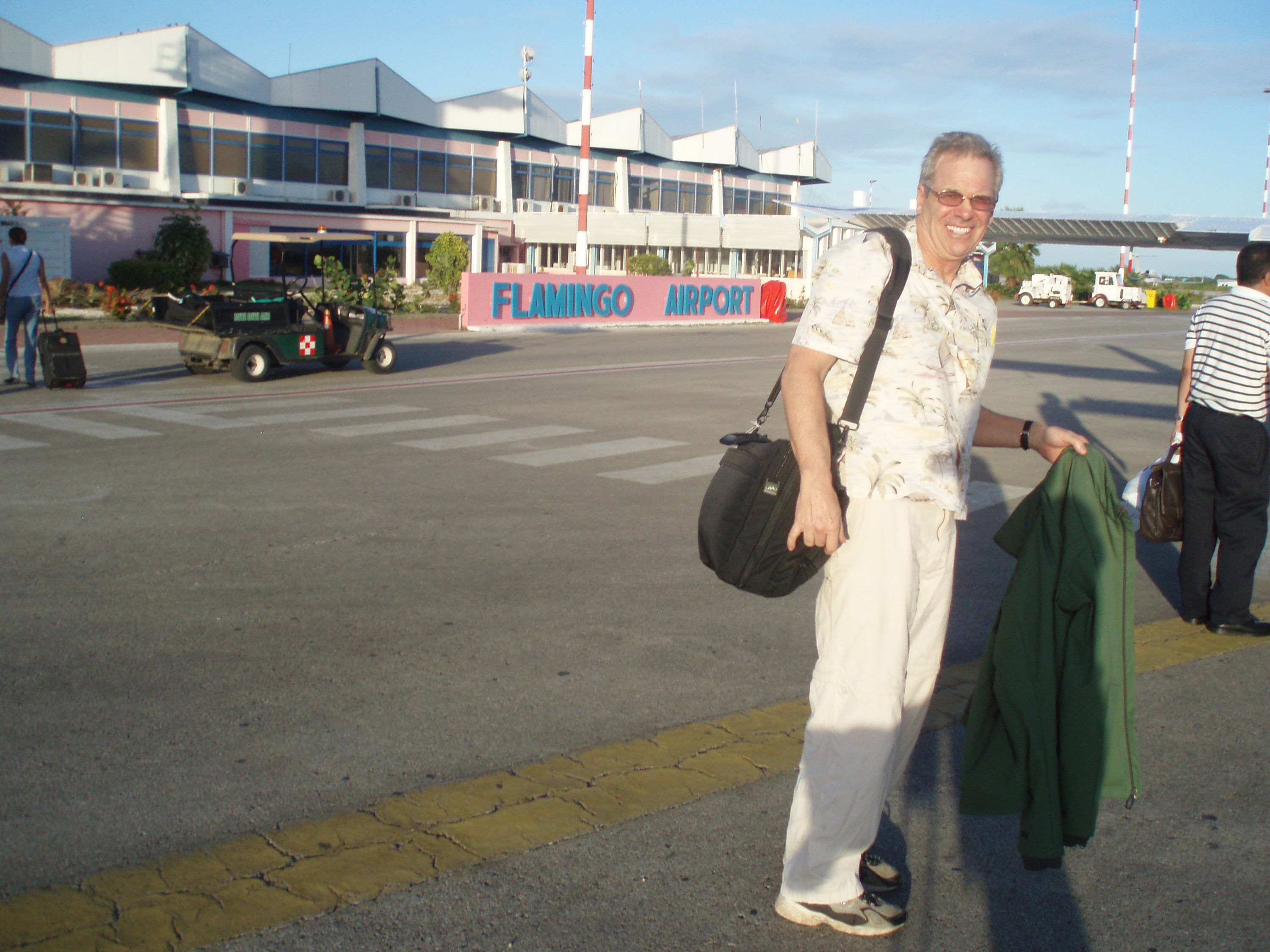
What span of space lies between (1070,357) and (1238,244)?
10360mm

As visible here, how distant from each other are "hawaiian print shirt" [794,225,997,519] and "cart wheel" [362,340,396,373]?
559 inches

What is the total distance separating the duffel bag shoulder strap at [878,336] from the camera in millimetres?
2898

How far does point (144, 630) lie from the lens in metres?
5.29

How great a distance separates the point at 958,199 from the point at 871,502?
79cm

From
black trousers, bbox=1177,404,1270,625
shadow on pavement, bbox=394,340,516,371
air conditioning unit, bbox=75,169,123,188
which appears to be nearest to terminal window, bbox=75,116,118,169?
air conditioning unit, bbox=75,169,123,188

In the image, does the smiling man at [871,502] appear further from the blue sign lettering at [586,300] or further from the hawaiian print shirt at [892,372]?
the blue sign lettering at [586,300]

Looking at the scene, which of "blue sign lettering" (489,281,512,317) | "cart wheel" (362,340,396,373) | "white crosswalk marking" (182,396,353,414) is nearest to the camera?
"white crosswalk marking" (182,396,353,414)

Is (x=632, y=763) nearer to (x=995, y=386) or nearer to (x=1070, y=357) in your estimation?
(x=995, y=386)

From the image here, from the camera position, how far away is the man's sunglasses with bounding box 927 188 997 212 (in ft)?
9.69

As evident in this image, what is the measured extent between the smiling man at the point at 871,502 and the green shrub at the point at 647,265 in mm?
47633

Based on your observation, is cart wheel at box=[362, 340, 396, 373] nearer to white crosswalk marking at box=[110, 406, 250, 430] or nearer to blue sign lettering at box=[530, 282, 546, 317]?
white crosswalk marking at box=[110, 406, 250, 430]

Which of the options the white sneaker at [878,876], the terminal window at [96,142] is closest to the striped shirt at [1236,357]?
the white sneaker at [878,876]

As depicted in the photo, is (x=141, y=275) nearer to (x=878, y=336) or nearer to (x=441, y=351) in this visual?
(x=441, y=351)

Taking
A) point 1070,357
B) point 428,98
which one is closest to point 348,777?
point 1070,357
